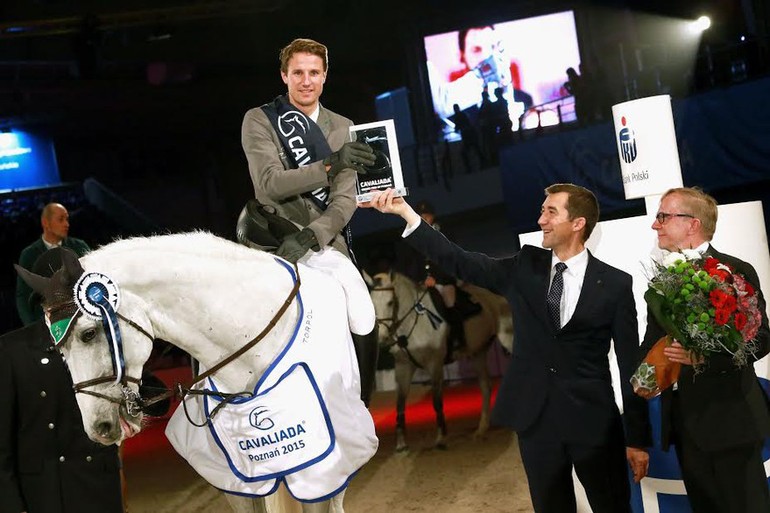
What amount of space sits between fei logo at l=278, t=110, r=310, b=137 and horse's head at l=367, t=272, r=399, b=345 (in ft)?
16.6

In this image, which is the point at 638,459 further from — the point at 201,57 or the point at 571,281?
the point at 201,57

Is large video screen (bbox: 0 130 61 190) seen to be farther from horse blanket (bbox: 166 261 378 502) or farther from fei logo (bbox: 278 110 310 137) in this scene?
horse blanket (bbox: 166 261 378 502)

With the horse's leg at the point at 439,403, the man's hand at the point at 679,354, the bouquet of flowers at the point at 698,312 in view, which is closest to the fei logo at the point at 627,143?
the bouquet of flowers at the point at 698,312

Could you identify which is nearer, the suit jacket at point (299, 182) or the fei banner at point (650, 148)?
the suit jacket at point (299, 182)

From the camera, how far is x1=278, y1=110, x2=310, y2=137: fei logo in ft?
10.7

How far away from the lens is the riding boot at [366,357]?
3240 millimetres

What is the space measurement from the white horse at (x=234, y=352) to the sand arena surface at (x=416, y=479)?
271 cm

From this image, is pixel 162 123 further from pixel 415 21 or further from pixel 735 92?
pixel 735 92

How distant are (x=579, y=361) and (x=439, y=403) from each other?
488 cm

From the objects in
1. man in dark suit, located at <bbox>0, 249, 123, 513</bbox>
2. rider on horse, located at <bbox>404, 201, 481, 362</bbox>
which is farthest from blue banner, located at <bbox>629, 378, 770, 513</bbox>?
rider on horse, located at <bbox>404, 201, 481, 362</bbox>

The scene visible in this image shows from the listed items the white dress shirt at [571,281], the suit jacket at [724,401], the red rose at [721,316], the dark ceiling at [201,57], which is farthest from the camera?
the dark ceiling at [201,57]

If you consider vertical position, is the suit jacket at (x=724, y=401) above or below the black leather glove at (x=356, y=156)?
below

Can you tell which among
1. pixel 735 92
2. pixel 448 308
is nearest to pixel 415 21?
pixel 735 92

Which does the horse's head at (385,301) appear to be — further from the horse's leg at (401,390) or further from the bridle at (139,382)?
the bridle at (139,382)
